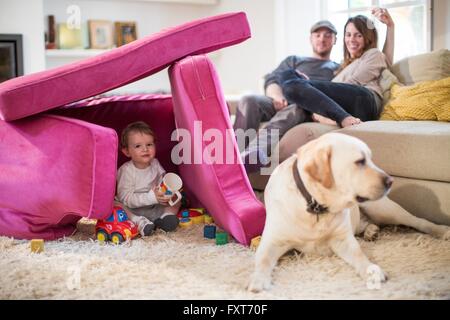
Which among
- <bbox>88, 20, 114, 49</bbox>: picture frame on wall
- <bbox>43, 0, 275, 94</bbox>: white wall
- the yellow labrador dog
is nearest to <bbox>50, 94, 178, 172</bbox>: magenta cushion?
the yellow labrador dog

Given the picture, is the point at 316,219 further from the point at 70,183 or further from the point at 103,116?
the point at 103,116

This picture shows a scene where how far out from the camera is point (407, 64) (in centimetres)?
260

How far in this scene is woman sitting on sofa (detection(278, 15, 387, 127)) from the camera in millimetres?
2357

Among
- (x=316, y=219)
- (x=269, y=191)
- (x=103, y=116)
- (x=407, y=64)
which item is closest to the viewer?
(x=316, y=219)

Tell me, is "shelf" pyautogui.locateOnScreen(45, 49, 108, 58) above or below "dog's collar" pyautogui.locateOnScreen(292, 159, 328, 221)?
above

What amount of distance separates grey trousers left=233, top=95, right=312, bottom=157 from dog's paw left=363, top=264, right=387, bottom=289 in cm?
96

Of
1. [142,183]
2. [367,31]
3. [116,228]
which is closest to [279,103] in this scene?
[367,31]

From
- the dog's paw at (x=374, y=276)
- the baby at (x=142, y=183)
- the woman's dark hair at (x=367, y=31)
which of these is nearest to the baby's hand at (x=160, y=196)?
the baby at (x=142, y=183)

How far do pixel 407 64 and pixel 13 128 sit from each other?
1738mm

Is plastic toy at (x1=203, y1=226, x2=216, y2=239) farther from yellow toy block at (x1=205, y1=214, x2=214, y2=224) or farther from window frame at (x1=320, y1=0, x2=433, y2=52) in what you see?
window frame at (x1=320, y1=0, x2=433, y2=52)

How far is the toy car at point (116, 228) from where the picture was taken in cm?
198

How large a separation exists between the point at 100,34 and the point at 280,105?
2.53 metres
